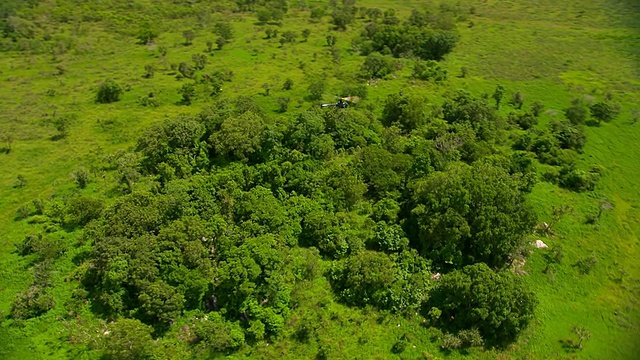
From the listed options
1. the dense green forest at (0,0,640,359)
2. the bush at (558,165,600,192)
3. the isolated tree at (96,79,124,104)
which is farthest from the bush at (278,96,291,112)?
the bush at (558,165,600,192)

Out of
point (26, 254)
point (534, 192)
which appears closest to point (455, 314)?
point (534, 192)

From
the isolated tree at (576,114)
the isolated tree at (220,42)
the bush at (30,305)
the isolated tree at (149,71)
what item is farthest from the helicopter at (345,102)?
the bush at (30,305)

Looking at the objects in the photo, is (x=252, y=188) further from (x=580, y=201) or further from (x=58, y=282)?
(x=580, y=201)

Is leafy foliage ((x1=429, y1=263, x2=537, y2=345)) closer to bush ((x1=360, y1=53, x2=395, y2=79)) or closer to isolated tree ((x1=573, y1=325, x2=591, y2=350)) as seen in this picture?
isolated tree ((x1=573, y1=325, x2=591, y2=350))

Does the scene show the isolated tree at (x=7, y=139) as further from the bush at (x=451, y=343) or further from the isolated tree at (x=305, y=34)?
the bush at (x=451, y=343)

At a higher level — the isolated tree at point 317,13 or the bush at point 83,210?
the isolated tree at point 317,13

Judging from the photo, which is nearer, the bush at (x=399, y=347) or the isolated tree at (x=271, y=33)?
the bush at (x=399, y=347)
